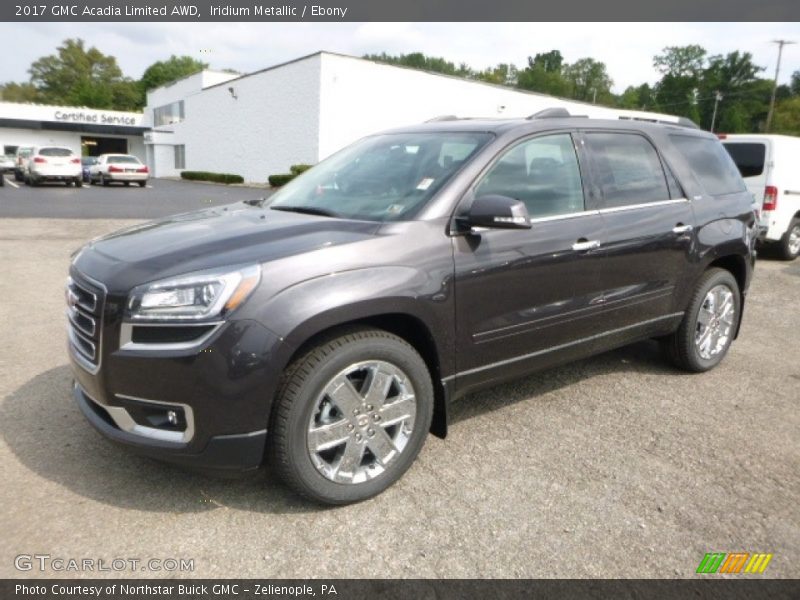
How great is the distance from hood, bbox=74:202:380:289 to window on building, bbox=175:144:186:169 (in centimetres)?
4790

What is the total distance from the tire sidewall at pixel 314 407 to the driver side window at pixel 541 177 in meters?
1.00

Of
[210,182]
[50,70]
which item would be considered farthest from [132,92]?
[210,182]

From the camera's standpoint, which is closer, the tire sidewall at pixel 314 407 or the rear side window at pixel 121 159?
the tire sidewall at pixel 314 407

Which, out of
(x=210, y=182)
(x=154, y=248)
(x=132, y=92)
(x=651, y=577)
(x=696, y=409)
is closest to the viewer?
(x=651, y=577)

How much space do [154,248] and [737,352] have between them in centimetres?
487

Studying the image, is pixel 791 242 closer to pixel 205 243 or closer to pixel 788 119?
pixel 205 243

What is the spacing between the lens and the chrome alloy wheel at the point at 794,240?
10.5 meters

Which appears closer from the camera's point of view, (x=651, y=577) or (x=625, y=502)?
(x=651, y=577)

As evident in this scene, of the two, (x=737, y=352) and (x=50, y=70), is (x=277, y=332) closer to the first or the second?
(x=737, y=352)

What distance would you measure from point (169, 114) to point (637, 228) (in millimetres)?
55980

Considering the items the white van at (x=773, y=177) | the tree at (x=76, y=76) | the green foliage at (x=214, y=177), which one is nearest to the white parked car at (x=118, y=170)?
the green foliage at (x=214, y=177)

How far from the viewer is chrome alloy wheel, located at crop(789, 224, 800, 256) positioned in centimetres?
1054

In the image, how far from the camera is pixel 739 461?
333cm

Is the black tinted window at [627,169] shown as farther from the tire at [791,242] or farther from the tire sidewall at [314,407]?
the tire at [791,242]
